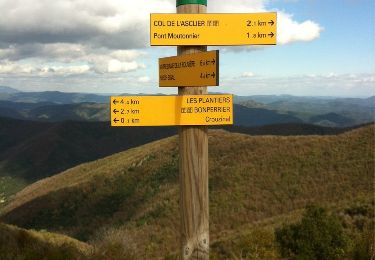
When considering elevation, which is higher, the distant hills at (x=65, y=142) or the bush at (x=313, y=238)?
the bush at (x=313, y=238)

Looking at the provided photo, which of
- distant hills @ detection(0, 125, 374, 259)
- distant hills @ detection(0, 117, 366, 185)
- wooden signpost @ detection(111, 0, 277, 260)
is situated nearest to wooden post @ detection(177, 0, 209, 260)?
wooden signpost @ detection(111, 0, 277, 260)

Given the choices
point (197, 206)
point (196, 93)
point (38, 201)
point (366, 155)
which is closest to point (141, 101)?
point (196, 93)

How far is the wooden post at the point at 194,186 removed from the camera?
3.89 metres

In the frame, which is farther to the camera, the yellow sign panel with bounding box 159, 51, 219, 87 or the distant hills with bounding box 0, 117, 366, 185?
the distant hills with bounding box 0, 117, 366, 185

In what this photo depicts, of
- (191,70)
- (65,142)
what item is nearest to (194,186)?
(191,70)

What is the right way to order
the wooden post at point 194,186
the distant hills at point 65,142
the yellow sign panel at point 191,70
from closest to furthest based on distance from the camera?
the yellow sign panel at point 191,70 → the wooden post at point 194,186 → the distant hills at point 65,142

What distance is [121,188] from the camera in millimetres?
43531

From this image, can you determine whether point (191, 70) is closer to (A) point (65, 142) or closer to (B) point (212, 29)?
(B) point (212, 29)

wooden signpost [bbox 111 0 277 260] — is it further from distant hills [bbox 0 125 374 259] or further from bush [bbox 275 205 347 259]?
distant hills [bbox 0 125 374 259]

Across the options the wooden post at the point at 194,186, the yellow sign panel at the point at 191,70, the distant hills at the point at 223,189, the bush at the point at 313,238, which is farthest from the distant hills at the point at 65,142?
the wooden post at the point at 194,186

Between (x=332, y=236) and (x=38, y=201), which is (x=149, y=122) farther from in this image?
(x=38, y=201)

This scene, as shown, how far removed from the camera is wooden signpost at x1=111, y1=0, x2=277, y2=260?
3.89m

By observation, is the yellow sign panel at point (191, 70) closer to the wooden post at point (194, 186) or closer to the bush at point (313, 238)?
the wooden post at point (194, 186)

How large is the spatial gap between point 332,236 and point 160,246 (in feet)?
53.5
